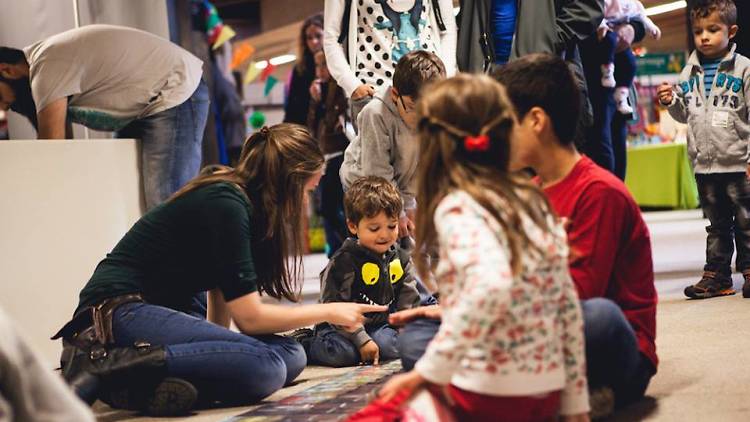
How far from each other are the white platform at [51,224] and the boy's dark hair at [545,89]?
171cm

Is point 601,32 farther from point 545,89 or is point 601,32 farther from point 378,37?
point 545,89

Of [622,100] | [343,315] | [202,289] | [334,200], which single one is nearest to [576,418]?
[343,315]

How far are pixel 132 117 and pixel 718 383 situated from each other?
2.21 metres

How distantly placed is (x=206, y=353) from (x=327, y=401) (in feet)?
0.97

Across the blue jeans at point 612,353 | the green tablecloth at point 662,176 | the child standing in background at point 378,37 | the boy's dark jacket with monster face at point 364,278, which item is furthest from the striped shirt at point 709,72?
the green tablecloth at point 662,176

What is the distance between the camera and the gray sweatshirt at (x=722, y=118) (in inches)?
118

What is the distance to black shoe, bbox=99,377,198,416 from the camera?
193 centimetres

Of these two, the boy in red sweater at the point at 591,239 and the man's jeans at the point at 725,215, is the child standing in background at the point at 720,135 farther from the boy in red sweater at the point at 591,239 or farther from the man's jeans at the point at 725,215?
the boy in red sweater at the point at 591,239

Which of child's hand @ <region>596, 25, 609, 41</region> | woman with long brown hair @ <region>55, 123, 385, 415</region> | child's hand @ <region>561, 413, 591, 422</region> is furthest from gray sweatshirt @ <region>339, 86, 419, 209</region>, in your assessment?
child's hand @ <region>561, 413, 591, 422</region>

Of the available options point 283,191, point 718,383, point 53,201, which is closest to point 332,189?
point 53,201

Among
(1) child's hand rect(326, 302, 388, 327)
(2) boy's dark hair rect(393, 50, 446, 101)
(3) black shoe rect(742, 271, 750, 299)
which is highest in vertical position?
(2) boy's dark hair rect(393, 50, 446, 101)

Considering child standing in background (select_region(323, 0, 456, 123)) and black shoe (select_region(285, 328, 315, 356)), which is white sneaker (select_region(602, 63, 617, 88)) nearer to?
child standing in background (select_region(323, 0, 456, 123))

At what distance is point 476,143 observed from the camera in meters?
1.29

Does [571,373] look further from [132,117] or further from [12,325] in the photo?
[132,117]
